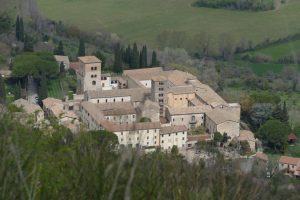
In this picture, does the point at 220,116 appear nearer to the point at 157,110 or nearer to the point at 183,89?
the point at 157,110

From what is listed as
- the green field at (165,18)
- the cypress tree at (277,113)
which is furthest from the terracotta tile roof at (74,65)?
the green field at (165,18)

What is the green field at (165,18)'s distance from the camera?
85.0ft

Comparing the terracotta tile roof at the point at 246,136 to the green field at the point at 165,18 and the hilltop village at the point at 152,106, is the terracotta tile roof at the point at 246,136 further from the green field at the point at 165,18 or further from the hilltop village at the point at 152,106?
the green field at the point at 165,18

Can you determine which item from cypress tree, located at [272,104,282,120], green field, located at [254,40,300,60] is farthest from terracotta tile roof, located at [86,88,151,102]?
green field, located at [254,40,300,60]

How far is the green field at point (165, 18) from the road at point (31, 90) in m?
7.57

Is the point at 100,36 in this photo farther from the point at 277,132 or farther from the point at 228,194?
the point at 228,194

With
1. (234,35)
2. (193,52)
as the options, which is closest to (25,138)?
(193,52)

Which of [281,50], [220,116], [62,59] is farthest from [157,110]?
[281,50]

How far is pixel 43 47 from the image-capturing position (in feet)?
70.6

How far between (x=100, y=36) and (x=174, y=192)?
2048 centimetres

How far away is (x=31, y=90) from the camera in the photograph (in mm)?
17781

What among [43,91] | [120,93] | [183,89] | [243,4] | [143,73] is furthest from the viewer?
[243,4]

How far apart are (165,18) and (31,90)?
10984mm

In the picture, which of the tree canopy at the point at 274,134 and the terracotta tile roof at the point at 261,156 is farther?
the tree canopy at the point at 274,134
